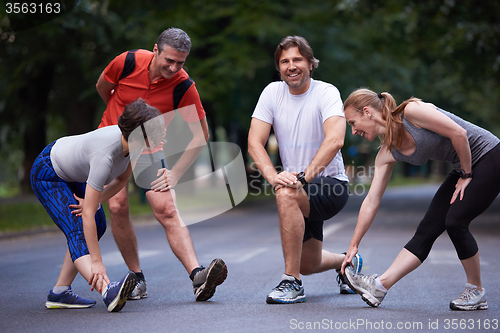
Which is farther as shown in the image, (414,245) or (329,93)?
(329,93)

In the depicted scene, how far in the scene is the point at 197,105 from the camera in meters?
5.64

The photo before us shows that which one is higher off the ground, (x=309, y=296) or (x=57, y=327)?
(x=57, y=327)

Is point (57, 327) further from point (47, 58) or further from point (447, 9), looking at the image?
point (47, 58)

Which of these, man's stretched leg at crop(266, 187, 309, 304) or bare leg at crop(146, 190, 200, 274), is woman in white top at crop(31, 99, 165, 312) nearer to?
bare leg at crop(146, 190, 200, 274)

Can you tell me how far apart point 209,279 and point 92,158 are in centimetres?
128

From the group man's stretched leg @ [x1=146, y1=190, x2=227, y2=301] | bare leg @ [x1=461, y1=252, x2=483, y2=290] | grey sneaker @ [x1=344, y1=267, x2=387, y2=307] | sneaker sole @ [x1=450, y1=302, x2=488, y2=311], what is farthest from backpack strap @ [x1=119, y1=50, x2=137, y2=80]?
sneaker sole @ [x1=450, y1=302, x2=488, y2=311]

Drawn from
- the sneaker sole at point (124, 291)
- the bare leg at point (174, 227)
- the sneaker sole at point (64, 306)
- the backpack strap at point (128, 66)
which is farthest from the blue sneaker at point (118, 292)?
the backpack strap at point (128, 66)

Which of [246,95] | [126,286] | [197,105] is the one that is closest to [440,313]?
[126,286]

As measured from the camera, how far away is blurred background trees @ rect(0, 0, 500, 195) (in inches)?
711

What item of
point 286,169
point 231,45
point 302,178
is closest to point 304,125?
point 286,169

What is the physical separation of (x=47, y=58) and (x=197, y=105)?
1609cm

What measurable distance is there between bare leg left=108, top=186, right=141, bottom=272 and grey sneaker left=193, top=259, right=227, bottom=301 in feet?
2.44

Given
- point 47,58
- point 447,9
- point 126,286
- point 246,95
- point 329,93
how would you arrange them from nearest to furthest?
point 126,286, point 329,93, point 447,9, point 47,58, point 246,95

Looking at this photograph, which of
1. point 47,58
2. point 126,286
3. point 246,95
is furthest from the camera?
point 246,95
